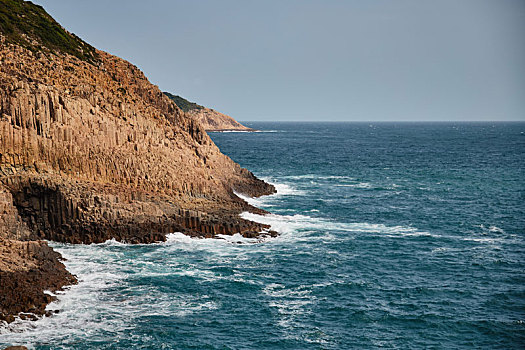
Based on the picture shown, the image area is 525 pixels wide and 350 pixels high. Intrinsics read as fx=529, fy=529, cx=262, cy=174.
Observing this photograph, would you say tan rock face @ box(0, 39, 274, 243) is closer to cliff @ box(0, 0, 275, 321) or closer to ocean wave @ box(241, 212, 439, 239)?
cliff @ box(0, 0, 275, 321)

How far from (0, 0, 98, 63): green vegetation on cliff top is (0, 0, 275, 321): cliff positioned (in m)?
0.25

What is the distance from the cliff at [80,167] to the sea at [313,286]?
2.11 m

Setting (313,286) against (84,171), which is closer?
(313,286)

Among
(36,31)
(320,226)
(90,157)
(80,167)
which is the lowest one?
(320,226)

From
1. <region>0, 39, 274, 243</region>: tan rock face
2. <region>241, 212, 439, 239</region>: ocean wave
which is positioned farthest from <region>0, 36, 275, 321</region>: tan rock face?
<region>241, 212, 439, 239</region>: ocean wave

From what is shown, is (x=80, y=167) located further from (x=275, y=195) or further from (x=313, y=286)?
(x=275, y=195)

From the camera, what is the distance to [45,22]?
70688 millimetres

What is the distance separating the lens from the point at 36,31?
215ft

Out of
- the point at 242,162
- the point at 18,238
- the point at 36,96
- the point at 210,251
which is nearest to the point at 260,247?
the point at 210,251

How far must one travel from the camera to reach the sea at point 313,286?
104 ft

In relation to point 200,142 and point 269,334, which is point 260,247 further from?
point 200,142

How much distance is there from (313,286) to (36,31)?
1907 inches

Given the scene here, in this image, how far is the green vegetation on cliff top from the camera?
6112cm

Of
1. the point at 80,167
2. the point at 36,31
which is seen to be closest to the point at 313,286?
the point at 80,167
